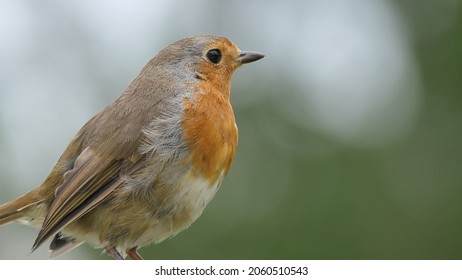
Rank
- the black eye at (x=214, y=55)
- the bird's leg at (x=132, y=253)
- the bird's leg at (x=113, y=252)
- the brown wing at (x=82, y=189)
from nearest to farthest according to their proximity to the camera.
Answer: the brown wing at (x=82, y=189) → the bird's leg at (x=113, y=252) → the bird's leg at (x=132, y=253) → the black eye at (x=214, y=55)

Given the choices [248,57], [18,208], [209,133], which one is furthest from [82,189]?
[248,57]

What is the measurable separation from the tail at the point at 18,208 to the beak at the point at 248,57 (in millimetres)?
1353

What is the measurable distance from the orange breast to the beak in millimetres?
369

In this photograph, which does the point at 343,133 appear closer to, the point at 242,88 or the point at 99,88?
the point at 242,88

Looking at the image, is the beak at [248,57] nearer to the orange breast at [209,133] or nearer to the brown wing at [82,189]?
the orange breast at [209,133]

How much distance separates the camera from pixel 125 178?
414 cm

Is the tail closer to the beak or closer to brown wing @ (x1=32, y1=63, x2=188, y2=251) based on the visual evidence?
brown wing @ (x1=32, y1=63, x2=188, y2=251)

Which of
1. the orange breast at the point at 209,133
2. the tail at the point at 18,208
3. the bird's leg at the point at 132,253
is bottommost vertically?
the bird's leg at the point at 132,253

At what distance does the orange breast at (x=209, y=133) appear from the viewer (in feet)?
13.6

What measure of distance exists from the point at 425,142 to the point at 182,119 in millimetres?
4476

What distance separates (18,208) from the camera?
14.5 ft

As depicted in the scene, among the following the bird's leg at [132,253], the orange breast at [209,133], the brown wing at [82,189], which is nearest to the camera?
the brown wing at [82,189]

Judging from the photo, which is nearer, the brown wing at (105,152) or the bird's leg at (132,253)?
the brown wing at (105,152)

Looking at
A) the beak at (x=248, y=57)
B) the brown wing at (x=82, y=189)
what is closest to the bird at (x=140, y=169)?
the brown wing at (x=82, y=189)
